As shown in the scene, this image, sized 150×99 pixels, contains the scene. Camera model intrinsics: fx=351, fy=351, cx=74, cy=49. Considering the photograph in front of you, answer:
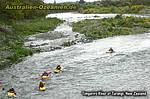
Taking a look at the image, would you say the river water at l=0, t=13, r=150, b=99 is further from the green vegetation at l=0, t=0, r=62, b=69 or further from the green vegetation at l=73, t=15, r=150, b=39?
the green vegetation at l=73, t=15, r=150, b=39

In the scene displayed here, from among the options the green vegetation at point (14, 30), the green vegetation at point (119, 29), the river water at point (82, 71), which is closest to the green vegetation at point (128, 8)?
the green vegetation at point (14, 30)

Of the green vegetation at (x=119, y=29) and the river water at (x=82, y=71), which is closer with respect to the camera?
the river water at (x=82, y=71)

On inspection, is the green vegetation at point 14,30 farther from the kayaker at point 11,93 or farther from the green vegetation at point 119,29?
the green vegetation at point 119,29

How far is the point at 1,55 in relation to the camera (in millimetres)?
49250

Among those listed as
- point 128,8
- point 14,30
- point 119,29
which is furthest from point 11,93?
point 128,8

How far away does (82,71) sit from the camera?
42969 millimetres

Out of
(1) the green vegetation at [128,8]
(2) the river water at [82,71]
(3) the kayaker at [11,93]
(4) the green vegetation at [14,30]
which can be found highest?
(1) the green vegetation at [128,8]

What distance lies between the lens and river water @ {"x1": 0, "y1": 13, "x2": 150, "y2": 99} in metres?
34.8

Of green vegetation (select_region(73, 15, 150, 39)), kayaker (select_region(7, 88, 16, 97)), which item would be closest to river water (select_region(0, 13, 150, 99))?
kayaker (select_region(7, 88, 16, 97))

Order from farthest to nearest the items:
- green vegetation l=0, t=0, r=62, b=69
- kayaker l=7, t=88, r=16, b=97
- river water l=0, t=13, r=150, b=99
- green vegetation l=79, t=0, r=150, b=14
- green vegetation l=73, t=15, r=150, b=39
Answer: green vegetation l=79, t=0, r=150, b=14
green vegetation l=73, t=15, r=150, b=39
green vegetation l=0, t=0, r=62, b=69
river water l=0, t=13, r=150, b=99
kayaker l=7, t=88, r=16, b=97

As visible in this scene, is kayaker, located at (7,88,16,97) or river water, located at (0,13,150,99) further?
river water, located at (0,13,150,99)

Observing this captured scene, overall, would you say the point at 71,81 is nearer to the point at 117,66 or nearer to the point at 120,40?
the point at 117,66

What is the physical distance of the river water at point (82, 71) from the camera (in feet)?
114

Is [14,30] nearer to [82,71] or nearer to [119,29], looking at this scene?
[119,29]
